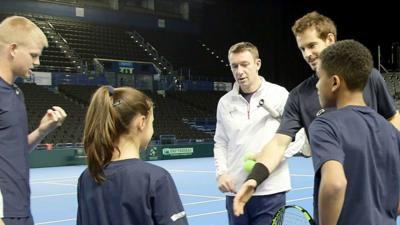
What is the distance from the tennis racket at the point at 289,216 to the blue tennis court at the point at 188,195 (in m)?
4.41

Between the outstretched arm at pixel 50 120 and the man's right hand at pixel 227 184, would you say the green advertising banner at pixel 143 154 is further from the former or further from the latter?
the outstretched arm at pixel 50 120

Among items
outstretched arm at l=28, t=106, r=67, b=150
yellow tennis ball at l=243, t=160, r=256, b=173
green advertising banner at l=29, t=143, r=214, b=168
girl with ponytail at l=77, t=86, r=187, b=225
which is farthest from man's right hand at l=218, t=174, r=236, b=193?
green advertising banner at l=29, t=143, r=214, b=168

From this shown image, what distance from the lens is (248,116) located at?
402cm

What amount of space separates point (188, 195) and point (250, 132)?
674cm

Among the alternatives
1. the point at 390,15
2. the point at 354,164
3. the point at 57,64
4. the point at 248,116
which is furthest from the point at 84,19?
the point at 354,164

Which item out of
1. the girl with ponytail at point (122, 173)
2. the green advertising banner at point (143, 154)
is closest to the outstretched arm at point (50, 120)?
the girl with ponytail at point (122, 173)

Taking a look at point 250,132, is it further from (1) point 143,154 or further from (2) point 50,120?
(1) point 143,154

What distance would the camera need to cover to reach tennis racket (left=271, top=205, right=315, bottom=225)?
121 inches

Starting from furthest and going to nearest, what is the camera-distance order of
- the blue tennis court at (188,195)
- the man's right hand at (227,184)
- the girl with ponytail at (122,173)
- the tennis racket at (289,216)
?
the blue tennis court at (188,195)
the man's right hand at (227,184)
the tennis racket at (289,216)
the girl with ponytail at (122,173)

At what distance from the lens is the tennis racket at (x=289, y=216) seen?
10.1 ft

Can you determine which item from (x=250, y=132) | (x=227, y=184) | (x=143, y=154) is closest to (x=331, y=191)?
(x=227, y=184)

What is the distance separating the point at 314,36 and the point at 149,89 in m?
23.9

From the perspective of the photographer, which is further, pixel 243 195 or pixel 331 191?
pixel 243 195

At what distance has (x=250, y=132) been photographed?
3.97 meters
